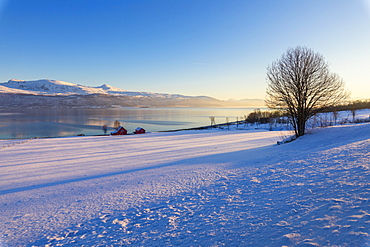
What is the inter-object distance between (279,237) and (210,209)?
6.61 ft

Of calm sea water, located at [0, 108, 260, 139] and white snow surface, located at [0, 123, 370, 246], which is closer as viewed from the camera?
white snow surface, located at [0, 123, 370, 246]

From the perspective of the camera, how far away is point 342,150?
8273mm

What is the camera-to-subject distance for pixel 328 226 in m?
3.61

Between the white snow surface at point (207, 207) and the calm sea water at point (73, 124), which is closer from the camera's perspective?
the white snow surface at point (207, 207)

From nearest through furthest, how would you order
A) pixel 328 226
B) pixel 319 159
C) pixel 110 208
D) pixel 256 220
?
pixel 328 226 < pixel 256 220 < pixel 110 208 < pixel 319 159

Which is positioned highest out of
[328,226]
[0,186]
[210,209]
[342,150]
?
[342,150]

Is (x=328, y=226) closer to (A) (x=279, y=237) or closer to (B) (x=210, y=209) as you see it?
(A) (x=279, y=237)

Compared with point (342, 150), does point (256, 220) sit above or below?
below

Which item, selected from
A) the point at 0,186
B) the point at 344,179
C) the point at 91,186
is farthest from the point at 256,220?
the point at 0,186

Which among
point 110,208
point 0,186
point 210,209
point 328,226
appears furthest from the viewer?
point 0,186

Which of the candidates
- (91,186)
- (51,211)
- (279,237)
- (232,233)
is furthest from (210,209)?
(91,186)

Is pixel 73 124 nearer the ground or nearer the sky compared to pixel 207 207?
nearer the sky

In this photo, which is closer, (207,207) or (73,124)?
(207,207)

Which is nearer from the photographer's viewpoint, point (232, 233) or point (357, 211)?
point (357, 211)
